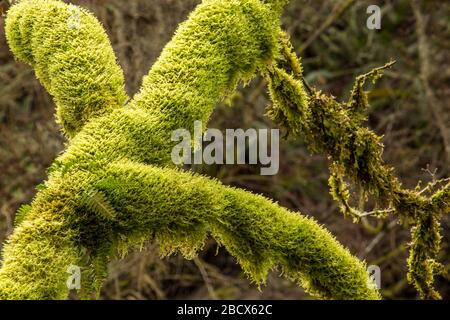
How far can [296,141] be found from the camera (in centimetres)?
677

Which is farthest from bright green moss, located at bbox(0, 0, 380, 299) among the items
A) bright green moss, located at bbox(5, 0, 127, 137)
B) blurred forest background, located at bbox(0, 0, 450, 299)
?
blurred forest background, located at bbox(0, 0, 450, 299)

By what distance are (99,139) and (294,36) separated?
493cm

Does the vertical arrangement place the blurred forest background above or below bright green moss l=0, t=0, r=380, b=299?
above

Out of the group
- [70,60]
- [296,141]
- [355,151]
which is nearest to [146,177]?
[70,60]

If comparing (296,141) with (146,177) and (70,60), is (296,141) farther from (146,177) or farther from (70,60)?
(146,177)

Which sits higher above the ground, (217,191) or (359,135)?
(359,135)

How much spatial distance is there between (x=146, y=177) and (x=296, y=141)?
499 cm

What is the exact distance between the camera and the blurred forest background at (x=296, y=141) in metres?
5.16

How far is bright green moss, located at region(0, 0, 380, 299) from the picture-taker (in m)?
1.75

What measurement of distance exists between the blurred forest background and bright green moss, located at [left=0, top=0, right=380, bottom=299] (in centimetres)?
257

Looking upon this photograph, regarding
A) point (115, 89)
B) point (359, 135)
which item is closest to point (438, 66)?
point (359, 135)

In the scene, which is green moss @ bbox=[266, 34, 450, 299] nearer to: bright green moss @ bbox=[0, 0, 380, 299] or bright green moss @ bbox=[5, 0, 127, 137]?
bright green moss @ bbox=[0, 0, 380, 299]

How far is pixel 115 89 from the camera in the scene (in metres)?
2.13
